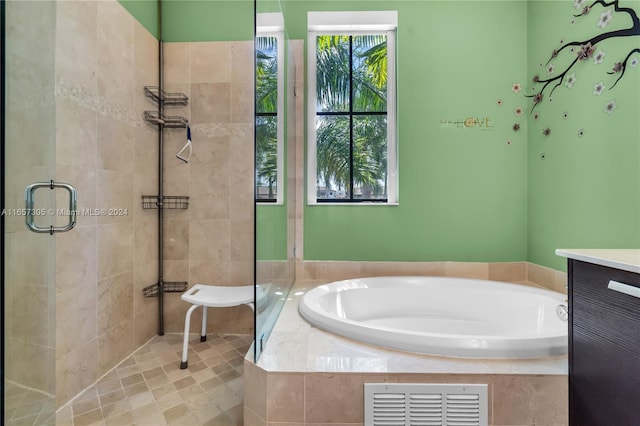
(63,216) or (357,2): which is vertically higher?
(357,2)

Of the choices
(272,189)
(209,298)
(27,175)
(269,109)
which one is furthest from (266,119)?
(209,298)

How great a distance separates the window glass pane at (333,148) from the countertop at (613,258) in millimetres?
1492

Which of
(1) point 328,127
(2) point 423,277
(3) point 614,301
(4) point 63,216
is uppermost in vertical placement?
(1) point 328,127

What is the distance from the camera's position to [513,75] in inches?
83.0

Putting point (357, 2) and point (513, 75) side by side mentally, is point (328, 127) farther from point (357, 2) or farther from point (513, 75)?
point (513, 75)

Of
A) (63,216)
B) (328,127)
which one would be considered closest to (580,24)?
(328,127)

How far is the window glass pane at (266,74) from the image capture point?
1.18 meters

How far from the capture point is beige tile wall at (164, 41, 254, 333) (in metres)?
2.16

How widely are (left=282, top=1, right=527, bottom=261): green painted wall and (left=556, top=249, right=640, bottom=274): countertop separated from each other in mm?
1222

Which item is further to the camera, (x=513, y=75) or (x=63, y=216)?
(x=513, y=75)

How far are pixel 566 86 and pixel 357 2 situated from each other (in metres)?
1.51

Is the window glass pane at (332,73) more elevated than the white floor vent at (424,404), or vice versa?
the window glass pane at (332,73)

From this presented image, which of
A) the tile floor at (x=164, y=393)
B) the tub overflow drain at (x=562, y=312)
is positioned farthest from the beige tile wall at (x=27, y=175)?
the tub overflow drain at (x=562, y=312)

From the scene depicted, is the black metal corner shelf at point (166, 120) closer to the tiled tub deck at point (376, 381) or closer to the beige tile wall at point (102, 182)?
the beige tile wall at point (102, 182)
